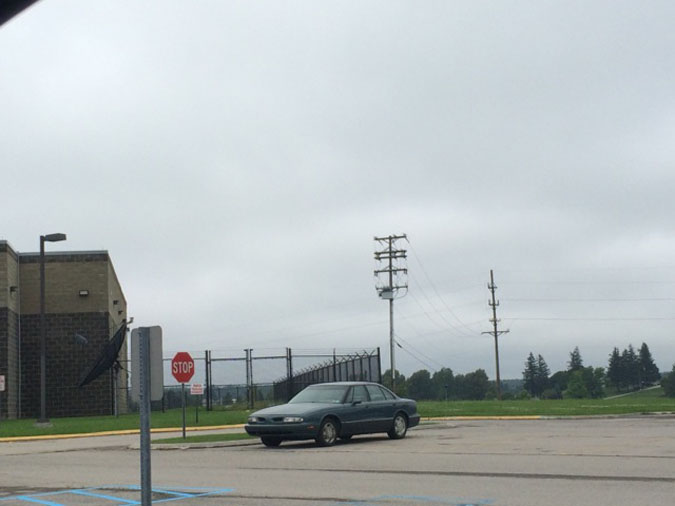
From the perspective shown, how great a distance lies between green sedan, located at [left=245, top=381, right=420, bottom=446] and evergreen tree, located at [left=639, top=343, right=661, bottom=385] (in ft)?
581

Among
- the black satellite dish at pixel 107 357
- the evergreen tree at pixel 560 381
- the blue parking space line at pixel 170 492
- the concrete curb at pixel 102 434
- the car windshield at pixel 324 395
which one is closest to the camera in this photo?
the blue parking space line at pixel 170 492

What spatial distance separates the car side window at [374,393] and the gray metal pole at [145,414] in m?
14.7

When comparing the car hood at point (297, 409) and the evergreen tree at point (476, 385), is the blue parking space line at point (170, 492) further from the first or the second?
the evergreen tree at point (476, 385)

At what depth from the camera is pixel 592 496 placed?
10.5 meters

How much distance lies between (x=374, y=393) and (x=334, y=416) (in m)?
1.85

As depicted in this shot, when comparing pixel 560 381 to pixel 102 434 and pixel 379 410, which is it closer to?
pixel 102 434

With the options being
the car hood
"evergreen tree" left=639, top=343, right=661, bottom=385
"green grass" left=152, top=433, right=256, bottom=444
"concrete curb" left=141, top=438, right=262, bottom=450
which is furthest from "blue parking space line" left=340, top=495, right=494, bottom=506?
"evergreen tree" left=639, top=343, right=661, bottom=385

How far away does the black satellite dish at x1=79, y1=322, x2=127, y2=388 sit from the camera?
40.8 m

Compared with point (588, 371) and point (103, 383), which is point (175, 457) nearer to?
point (103, 383)

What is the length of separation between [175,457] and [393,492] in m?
7.48

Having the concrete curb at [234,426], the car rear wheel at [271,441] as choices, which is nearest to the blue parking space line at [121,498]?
the car rear wheel at [271,441]

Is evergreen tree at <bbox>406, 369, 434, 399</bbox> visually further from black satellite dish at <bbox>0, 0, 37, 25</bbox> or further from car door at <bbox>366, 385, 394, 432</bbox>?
black satellite dish at <bbox>0, 0, 37, 25</bbox>

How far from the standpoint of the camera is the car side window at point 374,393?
21.2 meters

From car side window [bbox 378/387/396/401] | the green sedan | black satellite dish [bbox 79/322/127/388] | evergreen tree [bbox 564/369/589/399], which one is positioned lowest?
evergreen tree [bbox 564/369/589/399]
